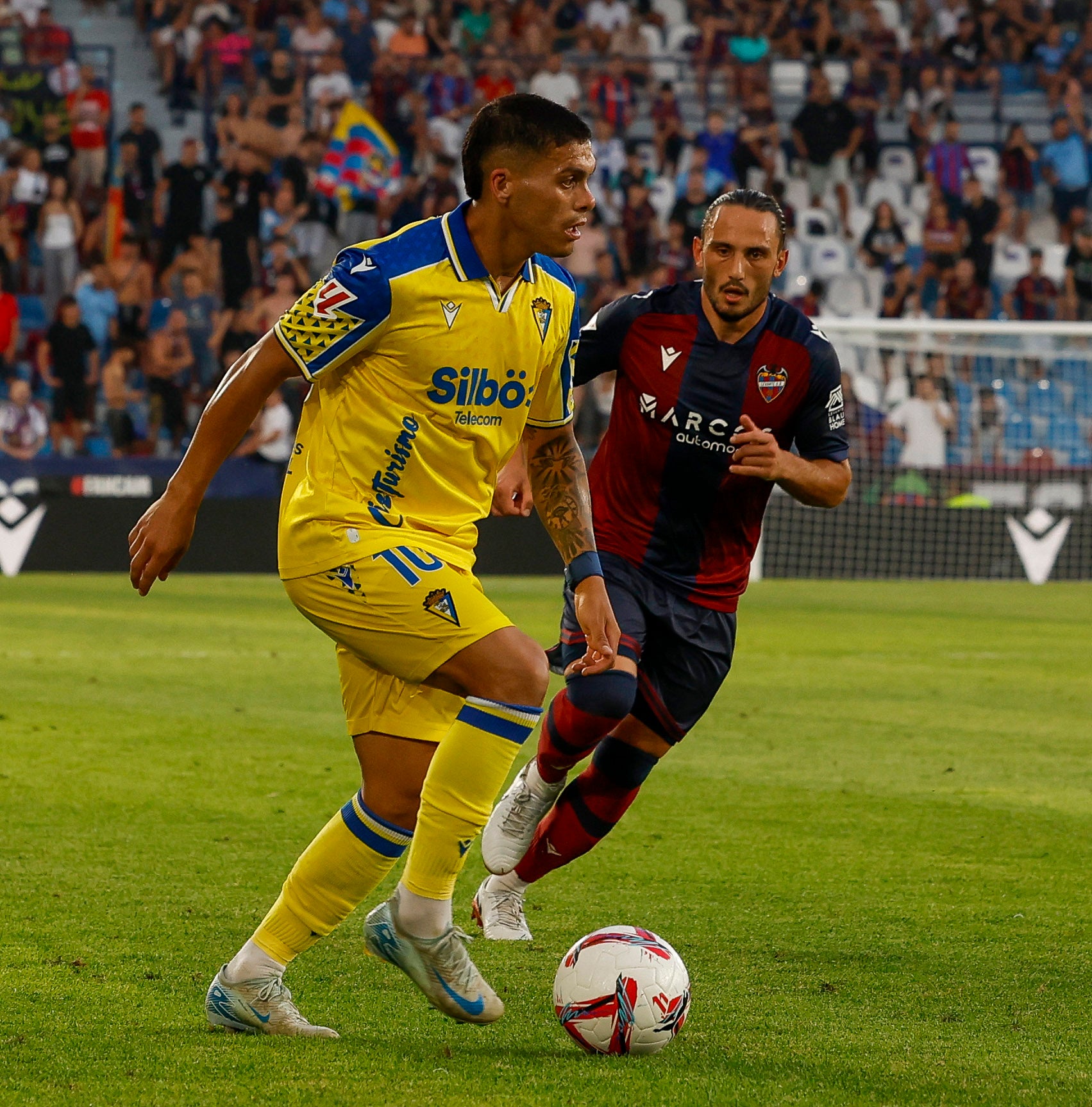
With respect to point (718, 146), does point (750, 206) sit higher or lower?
higher

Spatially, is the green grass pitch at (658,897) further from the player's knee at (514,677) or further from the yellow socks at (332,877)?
the player's knee at (514,677)

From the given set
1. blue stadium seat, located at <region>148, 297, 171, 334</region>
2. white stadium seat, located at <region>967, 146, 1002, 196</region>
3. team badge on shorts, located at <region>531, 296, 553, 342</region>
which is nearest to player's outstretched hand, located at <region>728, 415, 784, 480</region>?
team badge on shorts, located at <region>531, 296, 553, 342</region>

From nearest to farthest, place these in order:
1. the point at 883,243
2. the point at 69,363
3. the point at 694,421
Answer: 1. the point at 694,421
2. the point at 69,363
3. the point at 883,243

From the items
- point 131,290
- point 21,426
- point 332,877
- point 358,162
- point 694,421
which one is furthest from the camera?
point 358,162

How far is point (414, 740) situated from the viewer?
385cm

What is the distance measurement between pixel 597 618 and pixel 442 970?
903 millimetres

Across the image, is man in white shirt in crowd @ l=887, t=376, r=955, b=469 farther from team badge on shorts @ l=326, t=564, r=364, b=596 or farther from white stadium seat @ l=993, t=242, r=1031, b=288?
team badge on shorts @ l=326, t=564, r=364, b=596

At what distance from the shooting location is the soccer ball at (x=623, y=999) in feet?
12.1

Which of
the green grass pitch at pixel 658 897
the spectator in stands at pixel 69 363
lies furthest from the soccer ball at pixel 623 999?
the spectator in stands at pixel 69 363

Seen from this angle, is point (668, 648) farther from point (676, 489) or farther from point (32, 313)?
point (32, 313)

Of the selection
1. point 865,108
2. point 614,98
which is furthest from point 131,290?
point 865,108

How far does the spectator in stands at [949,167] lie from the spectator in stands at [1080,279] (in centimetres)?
160

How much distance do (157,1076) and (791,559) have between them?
1544cm

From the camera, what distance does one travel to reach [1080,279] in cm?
2120
